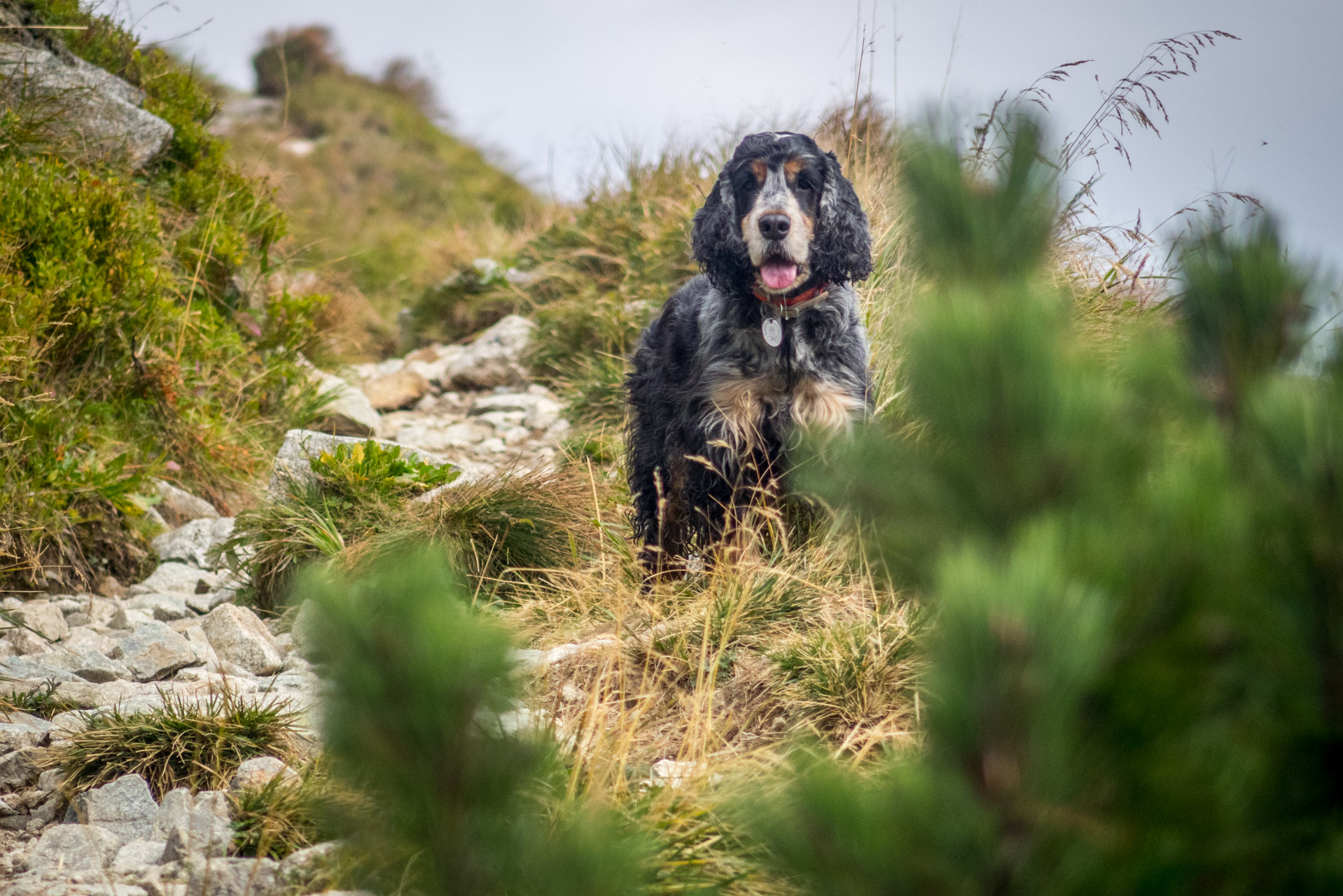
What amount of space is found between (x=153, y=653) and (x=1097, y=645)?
3282mm

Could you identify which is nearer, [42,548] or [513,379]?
[42,548]

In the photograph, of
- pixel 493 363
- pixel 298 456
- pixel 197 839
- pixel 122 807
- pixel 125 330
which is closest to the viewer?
pixel 197 839

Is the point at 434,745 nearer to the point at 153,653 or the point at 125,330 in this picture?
the point at 153,653

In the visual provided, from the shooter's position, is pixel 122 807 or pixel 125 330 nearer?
pixel 122 807

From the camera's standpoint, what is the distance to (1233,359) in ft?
2.73

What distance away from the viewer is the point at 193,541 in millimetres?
4441

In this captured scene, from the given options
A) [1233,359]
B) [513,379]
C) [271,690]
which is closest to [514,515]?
[271,690]

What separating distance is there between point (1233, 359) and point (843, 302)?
10.1 ft

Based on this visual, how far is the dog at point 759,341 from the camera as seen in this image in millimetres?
3621

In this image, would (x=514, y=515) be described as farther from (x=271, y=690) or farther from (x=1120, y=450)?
(x=1120, y=450)

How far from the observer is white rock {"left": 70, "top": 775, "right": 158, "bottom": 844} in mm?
2145

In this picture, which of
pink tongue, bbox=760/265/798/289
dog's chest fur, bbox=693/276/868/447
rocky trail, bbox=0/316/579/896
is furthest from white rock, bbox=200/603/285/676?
pink tongue, bbox=760/265/798/289

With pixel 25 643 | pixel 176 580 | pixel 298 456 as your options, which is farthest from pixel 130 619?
pixel 298 456

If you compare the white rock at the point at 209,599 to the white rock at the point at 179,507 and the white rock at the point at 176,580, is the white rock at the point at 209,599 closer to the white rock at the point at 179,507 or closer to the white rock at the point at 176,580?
the white rock at the point at 176,580
